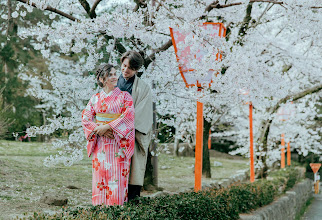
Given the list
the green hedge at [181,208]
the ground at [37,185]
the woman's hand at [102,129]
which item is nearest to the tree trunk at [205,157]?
the ground at [37,185]

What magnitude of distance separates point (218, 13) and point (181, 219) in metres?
6.28

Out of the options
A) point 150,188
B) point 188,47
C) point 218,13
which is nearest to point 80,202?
point 150,188

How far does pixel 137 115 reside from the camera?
385 centimetres

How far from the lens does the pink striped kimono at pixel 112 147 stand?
3.62 m

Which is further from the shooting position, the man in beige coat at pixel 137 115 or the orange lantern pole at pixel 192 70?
the orange lantern pole at pixel 192 70

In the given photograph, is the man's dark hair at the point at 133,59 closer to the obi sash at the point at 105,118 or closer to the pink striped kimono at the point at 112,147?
the pink striped kimono at the point at 112,147

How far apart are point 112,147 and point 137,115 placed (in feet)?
1.39

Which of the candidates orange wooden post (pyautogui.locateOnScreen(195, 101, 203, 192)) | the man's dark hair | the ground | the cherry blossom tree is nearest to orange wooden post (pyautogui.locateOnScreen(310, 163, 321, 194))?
the cherry blossom tree

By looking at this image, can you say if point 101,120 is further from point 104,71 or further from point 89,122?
point 104,71

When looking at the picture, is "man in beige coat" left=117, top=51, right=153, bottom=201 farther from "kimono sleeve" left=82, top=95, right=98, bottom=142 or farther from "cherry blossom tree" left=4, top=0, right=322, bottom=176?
"cherry blossom tree" left=4, top=0, right=322, bottom=176

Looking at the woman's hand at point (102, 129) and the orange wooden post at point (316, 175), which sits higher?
the woman's hand at point (102, 129)

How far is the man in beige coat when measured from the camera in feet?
12.6

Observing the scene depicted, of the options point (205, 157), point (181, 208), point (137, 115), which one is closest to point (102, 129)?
point (137, 115)

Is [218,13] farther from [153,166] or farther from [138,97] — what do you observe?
[138,97]
